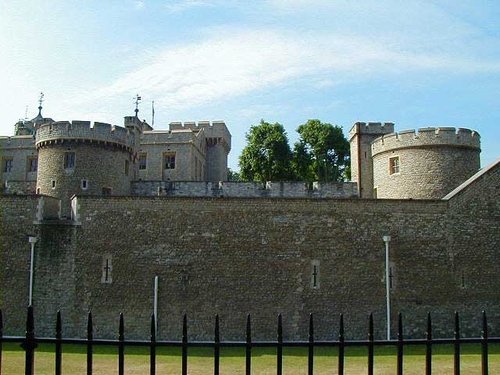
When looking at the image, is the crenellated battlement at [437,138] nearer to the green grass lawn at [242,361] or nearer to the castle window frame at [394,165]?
the castle window frame at [394,165]

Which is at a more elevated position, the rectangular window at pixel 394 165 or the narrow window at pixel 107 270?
the rectangular window at pixel 394 165

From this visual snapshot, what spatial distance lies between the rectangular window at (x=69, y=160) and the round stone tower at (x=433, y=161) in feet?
47.9

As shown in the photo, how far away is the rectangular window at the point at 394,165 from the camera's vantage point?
89.3 ft

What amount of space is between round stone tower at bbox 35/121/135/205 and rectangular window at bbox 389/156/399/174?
12585 millimetres

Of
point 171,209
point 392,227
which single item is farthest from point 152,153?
point 392,227

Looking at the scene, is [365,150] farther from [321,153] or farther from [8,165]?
[8,165]

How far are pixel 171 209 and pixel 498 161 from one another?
12.9m

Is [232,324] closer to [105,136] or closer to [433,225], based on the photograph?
[433,225]

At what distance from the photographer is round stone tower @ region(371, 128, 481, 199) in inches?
1030

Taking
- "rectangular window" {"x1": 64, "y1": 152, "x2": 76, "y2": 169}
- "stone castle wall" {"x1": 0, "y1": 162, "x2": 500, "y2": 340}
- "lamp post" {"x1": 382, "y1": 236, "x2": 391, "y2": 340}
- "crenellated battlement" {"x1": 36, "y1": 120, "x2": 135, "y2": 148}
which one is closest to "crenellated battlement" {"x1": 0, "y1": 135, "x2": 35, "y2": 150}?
"crenellated battlement" {"x1": 36, "y1": 120, "x2": 135, "y2": 148}

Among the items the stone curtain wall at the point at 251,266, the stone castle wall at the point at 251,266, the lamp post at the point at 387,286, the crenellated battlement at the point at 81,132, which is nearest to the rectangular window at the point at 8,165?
the crenellated battlement at the point at 81,132

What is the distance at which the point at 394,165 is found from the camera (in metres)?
27.4

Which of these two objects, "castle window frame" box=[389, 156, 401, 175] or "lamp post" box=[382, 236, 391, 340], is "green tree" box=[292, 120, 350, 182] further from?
"lamp post" box=[382, 236, 391, 340]

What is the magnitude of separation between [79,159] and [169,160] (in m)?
14.7
